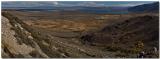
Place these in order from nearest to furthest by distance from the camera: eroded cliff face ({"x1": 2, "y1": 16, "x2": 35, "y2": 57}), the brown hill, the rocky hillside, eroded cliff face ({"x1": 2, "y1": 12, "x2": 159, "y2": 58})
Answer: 1. eroded cliff face ({"x1": 2, "y1": 16, "x2": 35, "y2": 57})
2. eroded cliff face ({"x1": 2, "y1": 12, "x2": 159, "y2": 58})
3. the rocky hillside
4. the brown hill

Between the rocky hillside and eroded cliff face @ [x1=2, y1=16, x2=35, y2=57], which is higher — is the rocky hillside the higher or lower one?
the lower one

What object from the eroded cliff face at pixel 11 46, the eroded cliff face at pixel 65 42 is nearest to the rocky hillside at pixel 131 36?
the eroded cliff face at pixel 65 42

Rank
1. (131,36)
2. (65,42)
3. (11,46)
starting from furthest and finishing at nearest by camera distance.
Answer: (131,36) → (65,42) → (11,46)

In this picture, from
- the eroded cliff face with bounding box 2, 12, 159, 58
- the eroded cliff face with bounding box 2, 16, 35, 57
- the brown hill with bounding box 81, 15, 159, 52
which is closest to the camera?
the eroded cliff face with bounding box 2, 16, 35, 57

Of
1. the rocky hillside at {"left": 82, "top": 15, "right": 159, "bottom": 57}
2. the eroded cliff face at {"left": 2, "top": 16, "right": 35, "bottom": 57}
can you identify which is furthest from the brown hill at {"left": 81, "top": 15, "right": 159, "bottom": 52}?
the eroded cliff face at {"left": 2, "top": 16, "right": 35, "bottom": 57}

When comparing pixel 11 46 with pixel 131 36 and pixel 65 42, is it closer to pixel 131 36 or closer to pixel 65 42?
pixel 65 42

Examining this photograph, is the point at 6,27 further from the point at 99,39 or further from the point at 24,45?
the point at 99,39

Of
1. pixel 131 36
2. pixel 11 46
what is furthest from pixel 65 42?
pixel 11 46

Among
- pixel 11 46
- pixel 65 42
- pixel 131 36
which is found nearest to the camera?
pixel 11 46

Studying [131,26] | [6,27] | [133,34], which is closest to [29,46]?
[6,27]

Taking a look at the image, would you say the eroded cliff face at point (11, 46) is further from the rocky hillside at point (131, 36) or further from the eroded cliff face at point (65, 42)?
the rocky hillside at point (131, 36)

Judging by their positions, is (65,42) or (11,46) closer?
(11,46)

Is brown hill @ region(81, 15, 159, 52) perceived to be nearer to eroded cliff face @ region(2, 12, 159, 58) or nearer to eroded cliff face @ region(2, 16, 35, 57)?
eroded cliff face @ region(2, 12, 159, 58)
